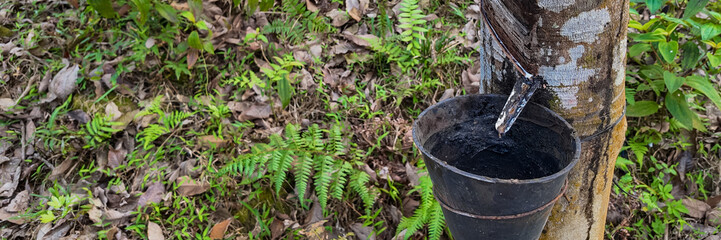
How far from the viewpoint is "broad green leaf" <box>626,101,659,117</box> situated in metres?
2.81

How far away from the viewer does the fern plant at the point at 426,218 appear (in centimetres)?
243

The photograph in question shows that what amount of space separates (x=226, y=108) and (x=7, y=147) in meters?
1.42

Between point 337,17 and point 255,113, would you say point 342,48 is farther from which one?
point 255,113

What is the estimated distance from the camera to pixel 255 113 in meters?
3.07

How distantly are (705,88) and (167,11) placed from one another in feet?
9.87

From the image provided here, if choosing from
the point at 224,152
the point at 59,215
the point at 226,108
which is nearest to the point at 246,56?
the point at 226,108

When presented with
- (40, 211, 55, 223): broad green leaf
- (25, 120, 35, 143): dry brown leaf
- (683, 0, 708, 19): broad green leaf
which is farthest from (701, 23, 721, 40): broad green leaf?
(25, 120, 35, 143): dry brown leaf

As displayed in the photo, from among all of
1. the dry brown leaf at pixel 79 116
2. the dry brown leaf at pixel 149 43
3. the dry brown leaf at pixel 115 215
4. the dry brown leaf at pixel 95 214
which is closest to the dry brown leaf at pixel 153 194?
the dry brown leaf at pixel 115 215

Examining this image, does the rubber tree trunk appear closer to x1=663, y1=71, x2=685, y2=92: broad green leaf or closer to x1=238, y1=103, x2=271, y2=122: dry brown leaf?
x1=663, y1=71, x2=685, y2=92: broad green leaf

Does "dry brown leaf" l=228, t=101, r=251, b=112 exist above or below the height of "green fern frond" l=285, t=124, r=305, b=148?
below

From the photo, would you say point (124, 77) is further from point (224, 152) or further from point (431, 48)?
point (431, 48)

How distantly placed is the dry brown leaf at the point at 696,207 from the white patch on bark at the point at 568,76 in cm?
172

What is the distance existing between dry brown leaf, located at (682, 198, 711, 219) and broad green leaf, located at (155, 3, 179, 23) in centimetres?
323

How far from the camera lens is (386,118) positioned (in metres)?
3.01
